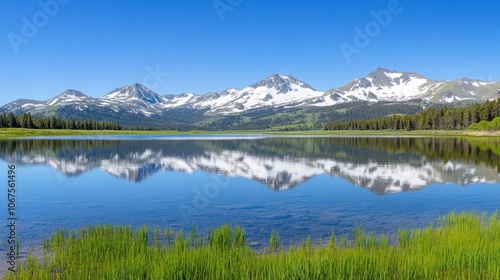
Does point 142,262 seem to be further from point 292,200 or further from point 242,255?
point 292,200

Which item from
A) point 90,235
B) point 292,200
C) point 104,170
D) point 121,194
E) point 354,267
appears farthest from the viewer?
point 104,170

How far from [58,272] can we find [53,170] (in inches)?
1615

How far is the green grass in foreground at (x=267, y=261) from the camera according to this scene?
12.1 meters

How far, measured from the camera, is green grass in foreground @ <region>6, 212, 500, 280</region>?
1212 cm

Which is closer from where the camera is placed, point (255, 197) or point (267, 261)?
point (267, 261)

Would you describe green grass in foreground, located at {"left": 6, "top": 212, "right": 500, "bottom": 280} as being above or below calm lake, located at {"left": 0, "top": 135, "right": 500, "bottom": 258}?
above

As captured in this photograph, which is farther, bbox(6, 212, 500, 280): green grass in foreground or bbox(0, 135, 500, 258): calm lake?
bbox(0, 135, 500, 258): calm lake

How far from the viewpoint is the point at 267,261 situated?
13203mm

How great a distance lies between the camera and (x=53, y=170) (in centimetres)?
5034

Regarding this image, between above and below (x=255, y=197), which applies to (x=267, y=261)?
above

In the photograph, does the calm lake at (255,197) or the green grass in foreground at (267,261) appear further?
the calm lake at (255,197)

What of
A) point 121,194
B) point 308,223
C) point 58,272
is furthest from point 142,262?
point 121,194

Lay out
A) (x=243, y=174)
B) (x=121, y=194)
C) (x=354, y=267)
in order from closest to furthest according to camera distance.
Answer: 1. (x=354, y=267)
2. (x=121, y=194)
3. (x=243, y=174)

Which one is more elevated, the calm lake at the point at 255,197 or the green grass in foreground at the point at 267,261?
the green grass in foreground at the point at 267,261
